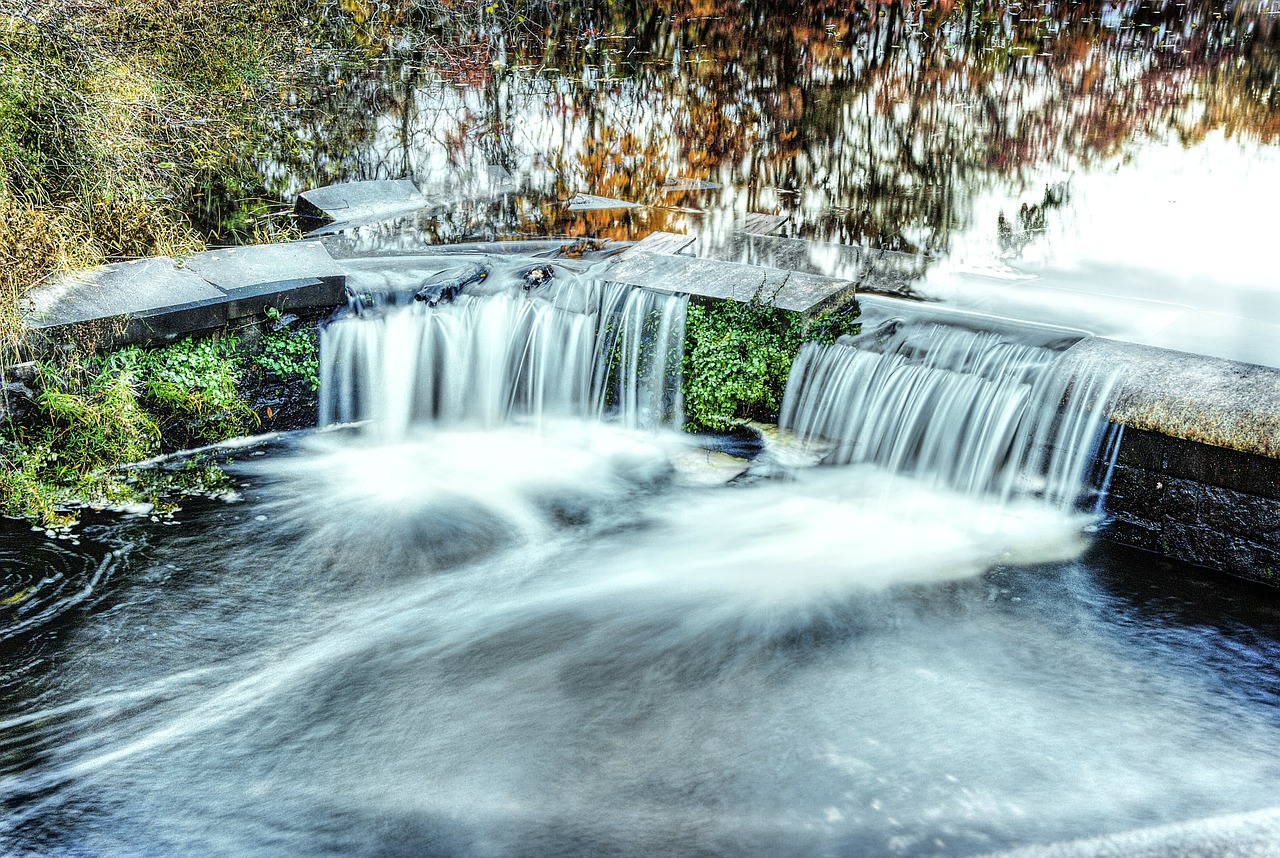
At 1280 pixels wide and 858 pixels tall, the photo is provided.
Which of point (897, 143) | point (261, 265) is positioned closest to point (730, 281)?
point (261, 265)

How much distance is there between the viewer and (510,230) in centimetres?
936

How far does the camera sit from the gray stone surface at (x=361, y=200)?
9484mm

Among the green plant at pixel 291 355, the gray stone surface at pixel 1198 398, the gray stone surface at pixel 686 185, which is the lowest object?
the green plant at pixel 291 355

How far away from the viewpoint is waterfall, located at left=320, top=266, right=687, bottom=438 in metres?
7.51

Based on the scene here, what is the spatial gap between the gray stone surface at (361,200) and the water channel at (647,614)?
0.52 metres

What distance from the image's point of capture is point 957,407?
6500mm

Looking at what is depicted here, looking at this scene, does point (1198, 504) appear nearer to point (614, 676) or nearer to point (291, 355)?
point (614, 676)

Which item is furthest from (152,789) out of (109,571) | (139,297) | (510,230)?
(510,230)

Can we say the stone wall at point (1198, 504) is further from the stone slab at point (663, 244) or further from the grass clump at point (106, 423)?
the grass clump at point (106, 423)

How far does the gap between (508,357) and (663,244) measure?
1.79m

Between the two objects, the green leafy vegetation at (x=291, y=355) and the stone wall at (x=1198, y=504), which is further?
the green leafy vegetation at (x=291, y=355)

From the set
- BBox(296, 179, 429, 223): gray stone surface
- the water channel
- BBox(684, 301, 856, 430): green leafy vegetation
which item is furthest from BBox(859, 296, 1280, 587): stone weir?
BBox(296, 179, 429, 223): gray stone surface

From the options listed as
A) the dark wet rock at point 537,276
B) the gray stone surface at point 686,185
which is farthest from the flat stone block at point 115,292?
the gray stone surface at point 686,185

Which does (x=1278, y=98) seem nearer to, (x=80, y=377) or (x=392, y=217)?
(x=392, y=217)
